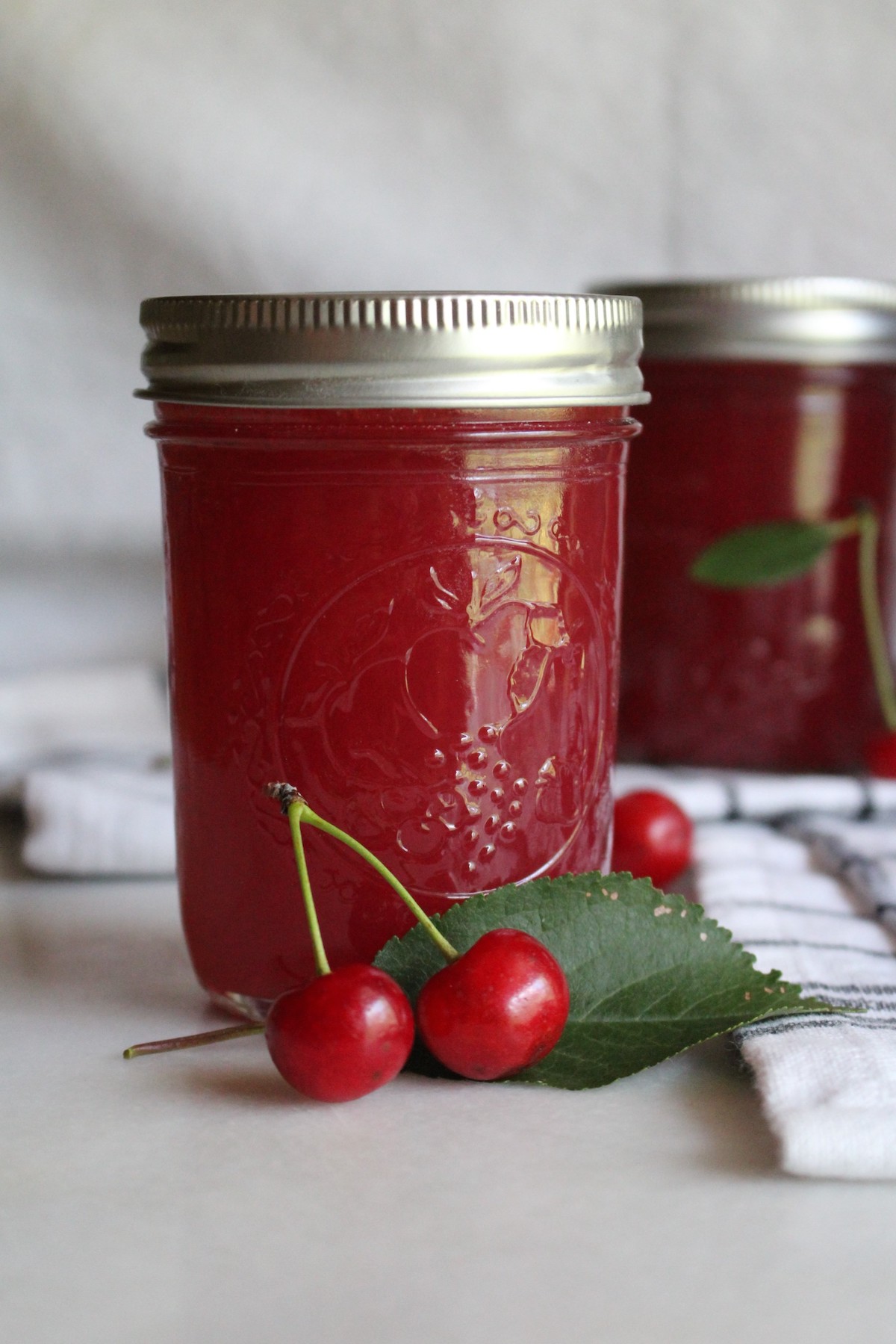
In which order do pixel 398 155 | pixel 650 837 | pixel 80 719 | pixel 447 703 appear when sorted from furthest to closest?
1. pixel 398 155
2. pixel 80 719
3. pixel 650 837
4. pixel 447 703

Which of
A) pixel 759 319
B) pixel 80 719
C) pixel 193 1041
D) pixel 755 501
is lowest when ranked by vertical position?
pixel 80 719

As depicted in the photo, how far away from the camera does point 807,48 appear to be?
1.33 meters

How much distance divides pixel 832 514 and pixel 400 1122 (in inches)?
25.9

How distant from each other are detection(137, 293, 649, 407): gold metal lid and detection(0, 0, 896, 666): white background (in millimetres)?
745

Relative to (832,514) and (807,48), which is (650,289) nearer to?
(832,514)

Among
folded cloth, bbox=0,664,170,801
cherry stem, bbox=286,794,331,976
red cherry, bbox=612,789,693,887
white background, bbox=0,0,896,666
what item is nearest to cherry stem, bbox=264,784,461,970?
→ cherry stem, bbox=286,794,331,976

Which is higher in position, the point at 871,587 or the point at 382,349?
the point at 382,349

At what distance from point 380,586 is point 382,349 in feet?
0.33

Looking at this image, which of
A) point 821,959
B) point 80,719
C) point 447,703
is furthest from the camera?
point 80,719

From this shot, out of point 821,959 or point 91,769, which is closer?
point 821,959

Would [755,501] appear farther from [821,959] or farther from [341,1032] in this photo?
[341,1032]

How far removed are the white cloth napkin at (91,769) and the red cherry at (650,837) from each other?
28 centimetres

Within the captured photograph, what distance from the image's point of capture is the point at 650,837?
2.95 feet

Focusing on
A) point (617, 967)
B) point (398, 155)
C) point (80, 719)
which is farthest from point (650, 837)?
point (398, 155)
